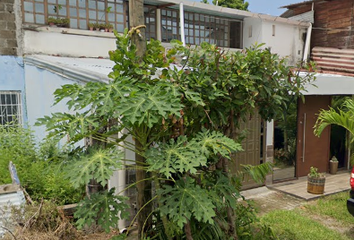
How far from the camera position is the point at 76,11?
9344mm

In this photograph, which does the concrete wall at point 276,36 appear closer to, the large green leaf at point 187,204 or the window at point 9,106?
the window at point 9,106

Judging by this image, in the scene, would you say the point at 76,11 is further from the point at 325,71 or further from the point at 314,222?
the point at 325,71

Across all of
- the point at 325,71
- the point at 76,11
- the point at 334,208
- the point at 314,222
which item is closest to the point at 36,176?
the point at 314,222

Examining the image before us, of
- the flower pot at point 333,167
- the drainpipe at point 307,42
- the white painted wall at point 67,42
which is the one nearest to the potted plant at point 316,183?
the flower pot at point 333,167

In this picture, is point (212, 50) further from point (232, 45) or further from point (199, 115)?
point (232, 45)

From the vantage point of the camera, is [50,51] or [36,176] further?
[50,51]

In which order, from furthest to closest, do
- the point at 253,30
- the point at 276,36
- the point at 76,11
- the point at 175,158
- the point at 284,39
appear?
the point at 284,39 → the point at 276,36 → the point at 253,30 → the point at 76,11 → the point at 175,158

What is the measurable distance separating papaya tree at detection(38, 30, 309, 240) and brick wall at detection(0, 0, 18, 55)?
6388mm

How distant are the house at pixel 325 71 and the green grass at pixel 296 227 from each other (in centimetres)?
328

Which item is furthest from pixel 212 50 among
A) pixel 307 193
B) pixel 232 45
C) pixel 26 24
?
pixel 232 45

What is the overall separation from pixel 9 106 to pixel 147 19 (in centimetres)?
556

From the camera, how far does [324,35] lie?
45.4ft

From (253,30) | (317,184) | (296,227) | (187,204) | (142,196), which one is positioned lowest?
(296,227)

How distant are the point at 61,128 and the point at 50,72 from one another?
513 cm
